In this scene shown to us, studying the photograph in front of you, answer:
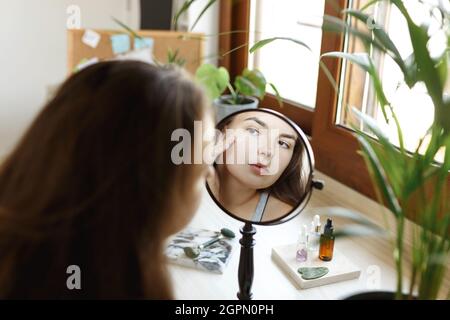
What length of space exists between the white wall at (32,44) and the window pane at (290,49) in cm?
86

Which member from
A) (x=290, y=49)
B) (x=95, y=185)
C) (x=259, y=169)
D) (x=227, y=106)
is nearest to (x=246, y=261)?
(x=259, y=169)

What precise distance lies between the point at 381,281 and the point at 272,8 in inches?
46.7

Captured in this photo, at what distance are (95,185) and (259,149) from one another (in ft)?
1.12

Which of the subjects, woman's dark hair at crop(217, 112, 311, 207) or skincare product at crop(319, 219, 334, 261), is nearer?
woman's dark hair at crop(217, 112, 311, 207)

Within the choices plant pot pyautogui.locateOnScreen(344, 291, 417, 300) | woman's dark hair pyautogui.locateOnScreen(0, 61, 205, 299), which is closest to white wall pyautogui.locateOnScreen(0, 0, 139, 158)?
woman's dark hair pyautogui.locateOnScreen(0, 61, 205, 299)

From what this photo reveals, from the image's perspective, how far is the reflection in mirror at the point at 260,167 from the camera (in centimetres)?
81

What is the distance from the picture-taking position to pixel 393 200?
64 centimetres

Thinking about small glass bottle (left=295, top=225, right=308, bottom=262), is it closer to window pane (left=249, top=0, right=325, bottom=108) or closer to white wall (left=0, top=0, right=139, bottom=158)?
window pane (left=249, top=0, right=325, bottom=108)

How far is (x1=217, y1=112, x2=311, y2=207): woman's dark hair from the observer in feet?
2.65

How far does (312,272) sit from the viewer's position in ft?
3.26

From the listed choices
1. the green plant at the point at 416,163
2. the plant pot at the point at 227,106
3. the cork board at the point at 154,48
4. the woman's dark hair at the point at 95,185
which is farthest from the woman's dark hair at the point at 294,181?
the cork board at the point at 154,48

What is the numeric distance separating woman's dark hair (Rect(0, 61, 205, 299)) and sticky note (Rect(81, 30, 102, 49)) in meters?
1.38

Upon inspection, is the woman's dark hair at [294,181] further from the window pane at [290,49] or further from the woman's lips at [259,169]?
the window pane at [290,49]
